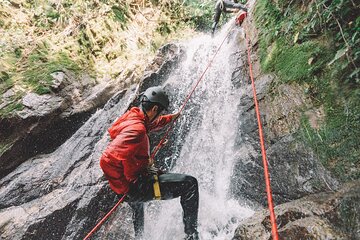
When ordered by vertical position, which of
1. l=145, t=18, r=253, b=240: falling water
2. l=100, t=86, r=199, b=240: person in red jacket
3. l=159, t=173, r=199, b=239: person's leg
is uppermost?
l=100, t=86, r=199, b=240: person in red jacket

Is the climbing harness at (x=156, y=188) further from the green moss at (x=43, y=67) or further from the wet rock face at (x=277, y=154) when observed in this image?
the green moss at (x=43, y=67)

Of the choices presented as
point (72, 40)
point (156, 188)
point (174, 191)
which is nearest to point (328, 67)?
point (174, 191)

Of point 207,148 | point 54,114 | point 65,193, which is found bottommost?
point 207,148

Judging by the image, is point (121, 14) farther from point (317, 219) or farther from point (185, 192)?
→ point (317, 219)

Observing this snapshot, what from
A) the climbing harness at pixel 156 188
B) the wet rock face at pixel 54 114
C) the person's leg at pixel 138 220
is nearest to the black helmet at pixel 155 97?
the climbing harness at pixel 156 188

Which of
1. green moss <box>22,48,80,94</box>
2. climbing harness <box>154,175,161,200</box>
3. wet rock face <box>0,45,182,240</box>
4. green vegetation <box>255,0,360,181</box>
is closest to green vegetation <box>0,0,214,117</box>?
green moss <box>22,48,80,94</box>

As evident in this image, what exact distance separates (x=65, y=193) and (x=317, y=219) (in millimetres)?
4167

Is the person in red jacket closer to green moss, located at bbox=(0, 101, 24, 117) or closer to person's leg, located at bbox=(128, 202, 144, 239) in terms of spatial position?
person's leg, located at bbox=(128, 202, 144, 239)

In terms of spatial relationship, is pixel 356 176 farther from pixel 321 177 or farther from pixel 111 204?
pixel 111 204

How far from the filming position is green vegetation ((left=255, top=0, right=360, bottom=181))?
3211 millimetres

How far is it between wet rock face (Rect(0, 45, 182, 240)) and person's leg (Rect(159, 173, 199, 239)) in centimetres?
131

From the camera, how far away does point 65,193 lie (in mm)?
4941

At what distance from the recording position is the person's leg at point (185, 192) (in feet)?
11.7

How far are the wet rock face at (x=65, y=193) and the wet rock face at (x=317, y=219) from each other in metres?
2.34
